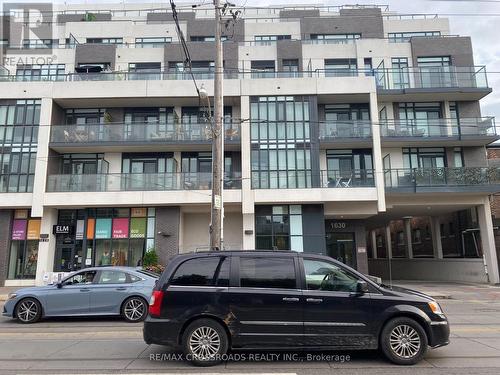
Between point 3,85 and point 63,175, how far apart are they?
7161 millimetres

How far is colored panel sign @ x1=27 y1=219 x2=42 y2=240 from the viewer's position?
26359 mm

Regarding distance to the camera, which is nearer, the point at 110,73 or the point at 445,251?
the point at 110,73

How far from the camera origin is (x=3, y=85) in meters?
27.2

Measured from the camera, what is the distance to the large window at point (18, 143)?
26141mm

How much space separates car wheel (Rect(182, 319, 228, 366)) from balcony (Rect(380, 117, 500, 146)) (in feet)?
74.6

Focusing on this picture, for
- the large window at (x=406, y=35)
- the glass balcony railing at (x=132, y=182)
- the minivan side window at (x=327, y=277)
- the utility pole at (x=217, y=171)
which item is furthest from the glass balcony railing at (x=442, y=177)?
the minivan side window at (x=327, y=277)

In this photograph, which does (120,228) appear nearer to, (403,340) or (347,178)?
(347,178)

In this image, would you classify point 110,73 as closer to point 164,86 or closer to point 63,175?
point 164,86

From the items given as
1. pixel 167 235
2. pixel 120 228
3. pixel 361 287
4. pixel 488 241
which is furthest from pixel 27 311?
pixel 488 241

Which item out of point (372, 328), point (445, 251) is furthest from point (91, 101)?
point (445, 251)

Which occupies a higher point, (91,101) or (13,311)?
(91,101)

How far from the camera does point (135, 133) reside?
87.6 feet

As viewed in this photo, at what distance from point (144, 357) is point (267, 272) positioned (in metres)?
2.66

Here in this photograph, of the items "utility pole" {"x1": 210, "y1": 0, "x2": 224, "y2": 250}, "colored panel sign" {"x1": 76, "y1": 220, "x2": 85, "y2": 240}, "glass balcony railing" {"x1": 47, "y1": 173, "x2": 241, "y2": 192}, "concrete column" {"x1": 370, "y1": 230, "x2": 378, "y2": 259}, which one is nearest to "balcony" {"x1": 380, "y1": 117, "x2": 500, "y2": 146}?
"glass balcony railing" {"x1": 47, "y1": 173, "x2": 241, "y2": 192}
